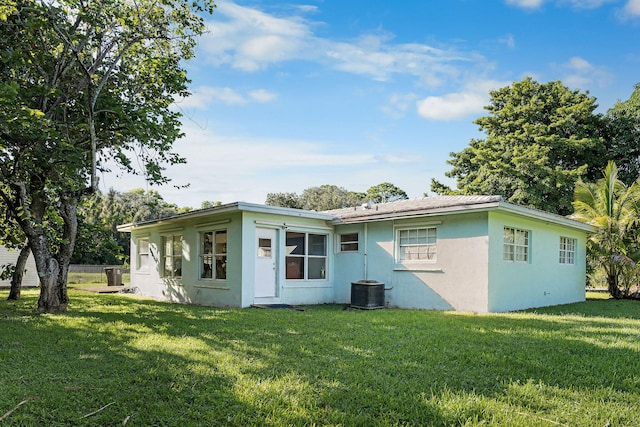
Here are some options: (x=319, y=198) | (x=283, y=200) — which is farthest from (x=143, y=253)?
(x=319, y=198)

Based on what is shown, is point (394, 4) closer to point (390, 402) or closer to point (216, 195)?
point (390, 402)

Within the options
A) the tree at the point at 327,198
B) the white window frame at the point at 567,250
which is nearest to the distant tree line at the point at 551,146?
the white window frame at the point at 567,250

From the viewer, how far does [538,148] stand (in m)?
24.4

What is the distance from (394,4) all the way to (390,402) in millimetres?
9395

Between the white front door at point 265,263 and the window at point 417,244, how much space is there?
3.48 m

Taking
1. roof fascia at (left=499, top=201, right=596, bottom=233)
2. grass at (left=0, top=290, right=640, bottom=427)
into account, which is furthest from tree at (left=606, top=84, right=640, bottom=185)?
grass at (left=0, top=290, right=640, bottom=427)

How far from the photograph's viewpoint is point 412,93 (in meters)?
13.7

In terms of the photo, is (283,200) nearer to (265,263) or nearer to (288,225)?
(288,225)

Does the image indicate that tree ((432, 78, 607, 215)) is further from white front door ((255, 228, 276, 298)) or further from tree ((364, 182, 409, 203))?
tree ((364, 182, 409, 203))

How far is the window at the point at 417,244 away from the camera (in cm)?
1184

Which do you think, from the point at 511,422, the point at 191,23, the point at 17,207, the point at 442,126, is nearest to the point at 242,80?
the point at 191,23

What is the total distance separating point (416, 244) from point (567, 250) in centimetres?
609

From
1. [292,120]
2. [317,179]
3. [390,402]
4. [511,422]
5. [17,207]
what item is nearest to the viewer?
[511,422]

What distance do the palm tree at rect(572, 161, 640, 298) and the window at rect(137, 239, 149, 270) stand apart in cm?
1634
